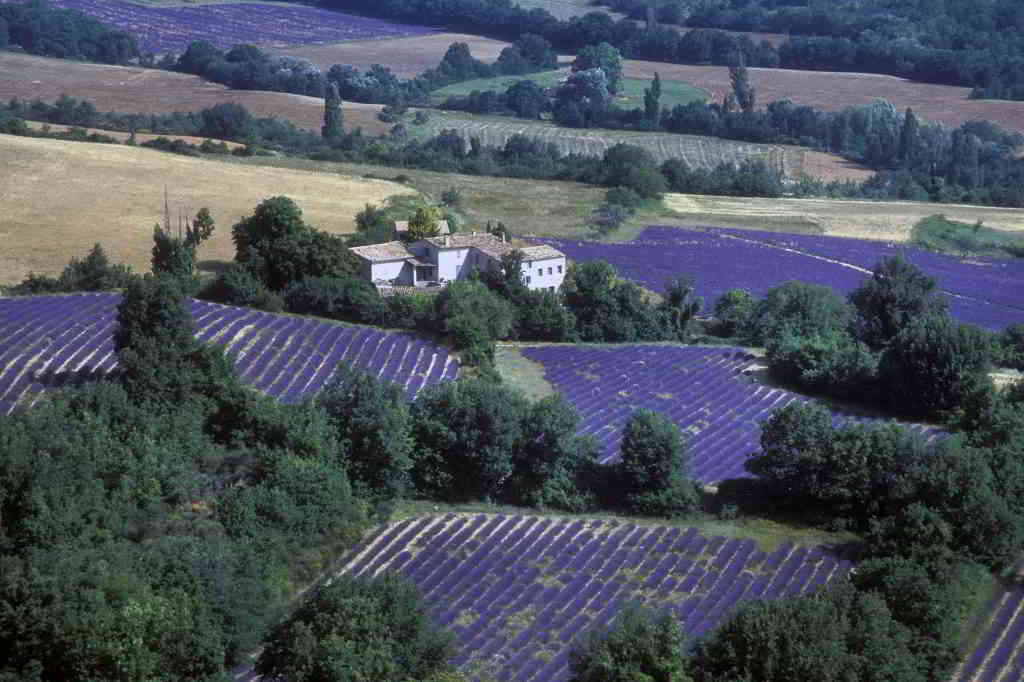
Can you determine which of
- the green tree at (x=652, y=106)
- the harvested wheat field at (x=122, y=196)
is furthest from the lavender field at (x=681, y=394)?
the green tree at (x=652, y=106)

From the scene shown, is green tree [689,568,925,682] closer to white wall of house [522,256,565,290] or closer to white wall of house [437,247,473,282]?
white wall of house [522,256,565,290]

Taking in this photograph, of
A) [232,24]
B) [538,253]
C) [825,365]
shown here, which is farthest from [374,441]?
[232,24]

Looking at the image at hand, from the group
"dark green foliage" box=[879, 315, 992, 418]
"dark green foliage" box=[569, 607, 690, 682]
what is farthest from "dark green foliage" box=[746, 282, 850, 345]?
"dark green foliage" box=[569, 607, 690, 682]

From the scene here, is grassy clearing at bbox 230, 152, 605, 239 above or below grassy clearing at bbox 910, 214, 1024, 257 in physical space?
below

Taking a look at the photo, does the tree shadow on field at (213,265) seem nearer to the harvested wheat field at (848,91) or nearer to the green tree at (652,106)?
the green tree at (652,106)

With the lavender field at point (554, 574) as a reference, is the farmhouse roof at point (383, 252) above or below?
below

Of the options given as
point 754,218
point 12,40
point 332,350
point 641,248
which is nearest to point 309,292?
point 332,350

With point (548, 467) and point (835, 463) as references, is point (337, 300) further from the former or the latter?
point (835, 463)
